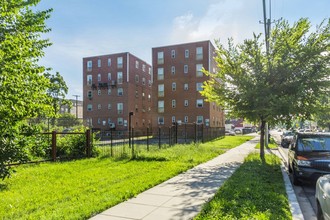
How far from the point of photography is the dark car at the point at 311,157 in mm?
7863

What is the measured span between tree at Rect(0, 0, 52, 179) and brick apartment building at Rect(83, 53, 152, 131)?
41782mm

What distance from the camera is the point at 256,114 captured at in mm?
12500

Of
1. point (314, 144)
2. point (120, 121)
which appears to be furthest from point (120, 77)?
point (314, 144)

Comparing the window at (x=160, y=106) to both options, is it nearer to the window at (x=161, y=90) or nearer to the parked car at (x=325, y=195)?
the window at (x=161, y=90)

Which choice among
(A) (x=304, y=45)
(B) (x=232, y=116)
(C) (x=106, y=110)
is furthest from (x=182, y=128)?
(A) (x=304, y=45)

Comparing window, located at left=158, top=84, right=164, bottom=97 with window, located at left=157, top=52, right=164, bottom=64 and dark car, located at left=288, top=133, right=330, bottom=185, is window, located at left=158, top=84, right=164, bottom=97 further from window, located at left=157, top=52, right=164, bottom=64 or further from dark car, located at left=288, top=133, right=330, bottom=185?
dark car, located at left=288, top=133, right=330, bottom=185

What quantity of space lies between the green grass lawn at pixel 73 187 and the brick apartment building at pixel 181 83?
102 ft

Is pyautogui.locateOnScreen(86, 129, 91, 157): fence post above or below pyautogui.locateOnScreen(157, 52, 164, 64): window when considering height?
below

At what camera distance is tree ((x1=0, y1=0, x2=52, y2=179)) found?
4824 millimetres

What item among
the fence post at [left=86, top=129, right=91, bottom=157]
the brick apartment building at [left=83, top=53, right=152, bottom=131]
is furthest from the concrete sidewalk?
the brick apartment building at [left=83, top=53, right=152, bottom=131]

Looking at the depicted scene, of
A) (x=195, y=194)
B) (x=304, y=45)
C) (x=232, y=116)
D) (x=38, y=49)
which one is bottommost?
(x=195, y=194)

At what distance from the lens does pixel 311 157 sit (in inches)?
322

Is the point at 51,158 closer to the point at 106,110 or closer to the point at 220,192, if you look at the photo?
the point at 220,192

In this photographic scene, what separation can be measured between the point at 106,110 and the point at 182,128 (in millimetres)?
16017
